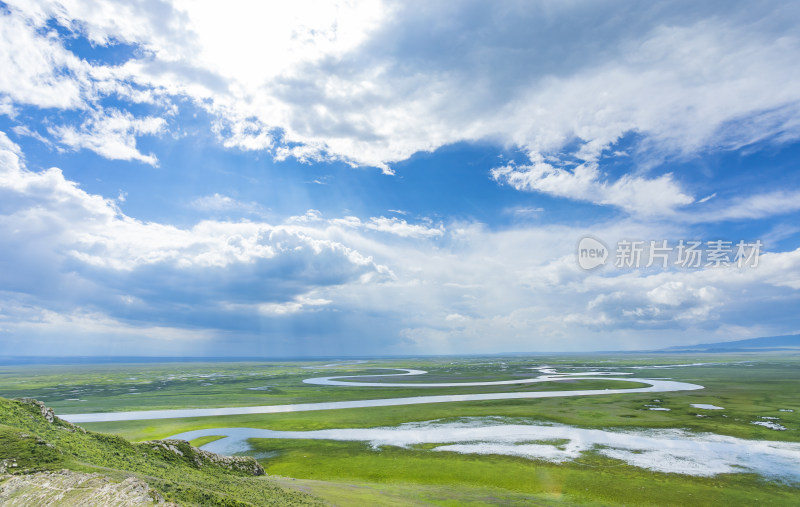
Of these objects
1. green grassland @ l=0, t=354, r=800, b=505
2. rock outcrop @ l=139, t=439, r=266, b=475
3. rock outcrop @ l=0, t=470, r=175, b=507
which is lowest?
green grassland @ l=0, t=354, r=800, b=505

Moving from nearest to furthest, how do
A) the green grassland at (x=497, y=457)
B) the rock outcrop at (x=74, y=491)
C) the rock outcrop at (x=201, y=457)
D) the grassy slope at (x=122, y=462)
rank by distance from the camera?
1. the rock outcrop at (x=74, y=491)
2. the grassy slope at (x=122, y=462)
3. the rock outcrop at (x=201, y=457)
4. the green grassland at (x=497, y=457)

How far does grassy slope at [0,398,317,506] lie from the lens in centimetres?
1922

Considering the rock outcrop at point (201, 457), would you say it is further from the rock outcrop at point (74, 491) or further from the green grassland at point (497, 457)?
the rock outcrop at point (74, 491)

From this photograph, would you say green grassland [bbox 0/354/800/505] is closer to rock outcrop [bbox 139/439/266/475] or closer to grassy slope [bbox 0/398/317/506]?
rock outcrop [bbox 139/439/266/475]

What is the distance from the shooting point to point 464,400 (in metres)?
80.9

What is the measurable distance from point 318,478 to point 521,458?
64.8 feet

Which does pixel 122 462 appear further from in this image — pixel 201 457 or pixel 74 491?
pixel 74 491

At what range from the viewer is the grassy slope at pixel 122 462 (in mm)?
19219

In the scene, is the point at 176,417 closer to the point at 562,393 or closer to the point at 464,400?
the point at 464,400

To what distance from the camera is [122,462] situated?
2392 cm

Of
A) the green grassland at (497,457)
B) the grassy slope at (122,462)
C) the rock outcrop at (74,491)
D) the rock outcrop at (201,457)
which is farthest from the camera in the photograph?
the green grassland at (497,457)

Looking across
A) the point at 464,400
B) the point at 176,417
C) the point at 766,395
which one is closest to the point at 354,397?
the point at 464,400

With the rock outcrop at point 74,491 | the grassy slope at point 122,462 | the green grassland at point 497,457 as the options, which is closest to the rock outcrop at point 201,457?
the grassy slope at point 122,462

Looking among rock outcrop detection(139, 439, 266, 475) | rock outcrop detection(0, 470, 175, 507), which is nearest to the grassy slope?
rock outcrop detection(139, 439, 266, 475)
